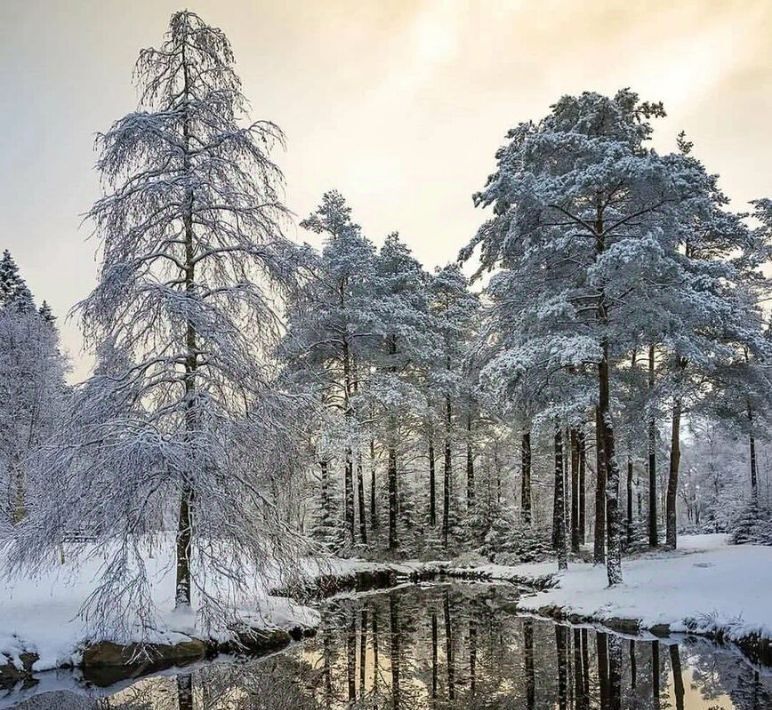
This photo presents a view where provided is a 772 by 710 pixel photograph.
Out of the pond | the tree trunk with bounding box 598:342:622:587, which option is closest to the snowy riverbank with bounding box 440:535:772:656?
the tree trunk with bounding box 598:342:622:587

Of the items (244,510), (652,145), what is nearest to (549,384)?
(652,145)

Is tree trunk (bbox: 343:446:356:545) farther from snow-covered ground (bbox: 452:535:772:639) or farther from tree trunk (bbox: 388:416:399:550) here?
snow-covered ground (bbox: 452:535:772:639)

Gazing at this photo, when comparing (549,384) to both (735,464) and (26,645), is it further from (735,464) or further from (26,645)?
(735,464)

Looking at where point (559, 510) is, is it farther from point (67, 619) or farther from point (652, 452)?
point (67, 619)

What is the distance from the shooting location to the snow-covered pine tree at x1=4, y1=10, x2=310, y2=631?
1054 centimetres

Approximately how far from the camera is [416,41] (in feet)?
Result: 54.1

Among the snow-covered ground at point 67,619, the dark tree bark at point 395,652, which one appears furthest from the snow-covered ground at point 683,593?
the snow-covered ground at point 67,619

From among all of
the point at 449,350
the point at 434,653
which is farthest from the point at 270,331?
the point at 449,350

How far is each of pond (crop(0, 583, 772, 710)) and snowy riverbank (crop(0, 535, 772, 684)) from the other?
764 mm

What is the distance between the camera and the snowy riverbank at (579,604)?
36.1ft

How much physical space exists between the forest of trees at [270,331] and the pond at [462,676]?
1.70m

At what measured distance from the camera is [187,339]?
12.6 metres

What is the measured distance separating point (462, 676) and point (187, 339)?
27.2 feet

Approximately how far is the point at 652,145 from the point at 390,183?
12313 millimetres
